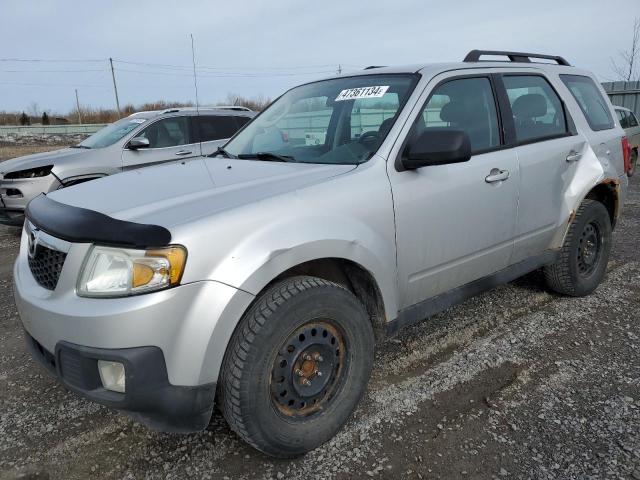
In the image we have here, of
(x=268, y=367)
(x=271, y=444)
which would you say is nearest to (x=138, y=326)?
(x=268, y=367)

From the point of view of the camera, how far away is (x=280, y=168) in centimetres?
268

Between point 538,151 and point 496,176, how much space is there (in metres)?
0.57

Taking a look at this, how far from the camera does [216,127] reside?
7809 millimetres

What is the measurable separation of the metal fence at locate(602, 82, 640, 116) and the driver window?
16.4 m

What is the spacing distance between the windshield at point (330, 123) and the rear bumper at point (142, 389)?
1.39 m

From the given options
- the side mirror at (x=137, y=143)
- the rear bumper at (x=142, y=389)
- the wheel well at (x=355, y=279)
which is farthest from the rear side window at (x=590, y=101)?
the side mirror at (x=137, y=143)

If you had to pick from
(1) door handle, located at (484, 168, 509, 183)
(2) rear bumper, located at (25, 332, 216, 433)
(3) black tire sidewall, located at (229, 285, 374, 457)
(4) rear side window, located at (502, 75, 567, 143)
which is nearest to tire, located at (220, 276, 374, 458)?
(3) black tire sidewall, located at (229, 285, 374, 457)

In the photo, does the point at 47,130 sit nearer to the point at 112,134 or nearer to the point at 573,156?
the point at 112,134

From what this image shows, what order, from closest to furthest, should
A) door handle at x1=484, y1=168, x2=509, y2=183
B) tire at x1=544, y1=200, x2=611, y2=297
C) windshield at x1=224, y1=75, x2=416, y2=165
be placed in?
windshield at x1=224, y1=75, x2=416, y2=165 → door handle at x1=484, y1=168, x2=509, y2=183 → tire at x1=544, y1=200, x2=611, y2=297

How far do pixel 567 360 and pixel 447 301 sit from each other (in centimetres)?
88

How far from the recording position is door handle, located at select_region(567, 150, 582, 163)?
366cm

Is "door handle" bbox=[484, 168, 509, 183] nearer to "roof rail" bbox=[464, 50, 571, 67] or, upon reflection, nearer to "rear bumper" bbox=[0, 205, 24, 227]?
"roof rail" bbox=[464, 50, 571, 67]

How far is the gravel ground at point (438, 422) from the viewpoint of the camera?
2.25m

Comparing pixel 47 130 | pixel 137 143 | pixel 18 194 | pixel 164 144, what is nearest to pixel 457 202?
pixel 137 143
